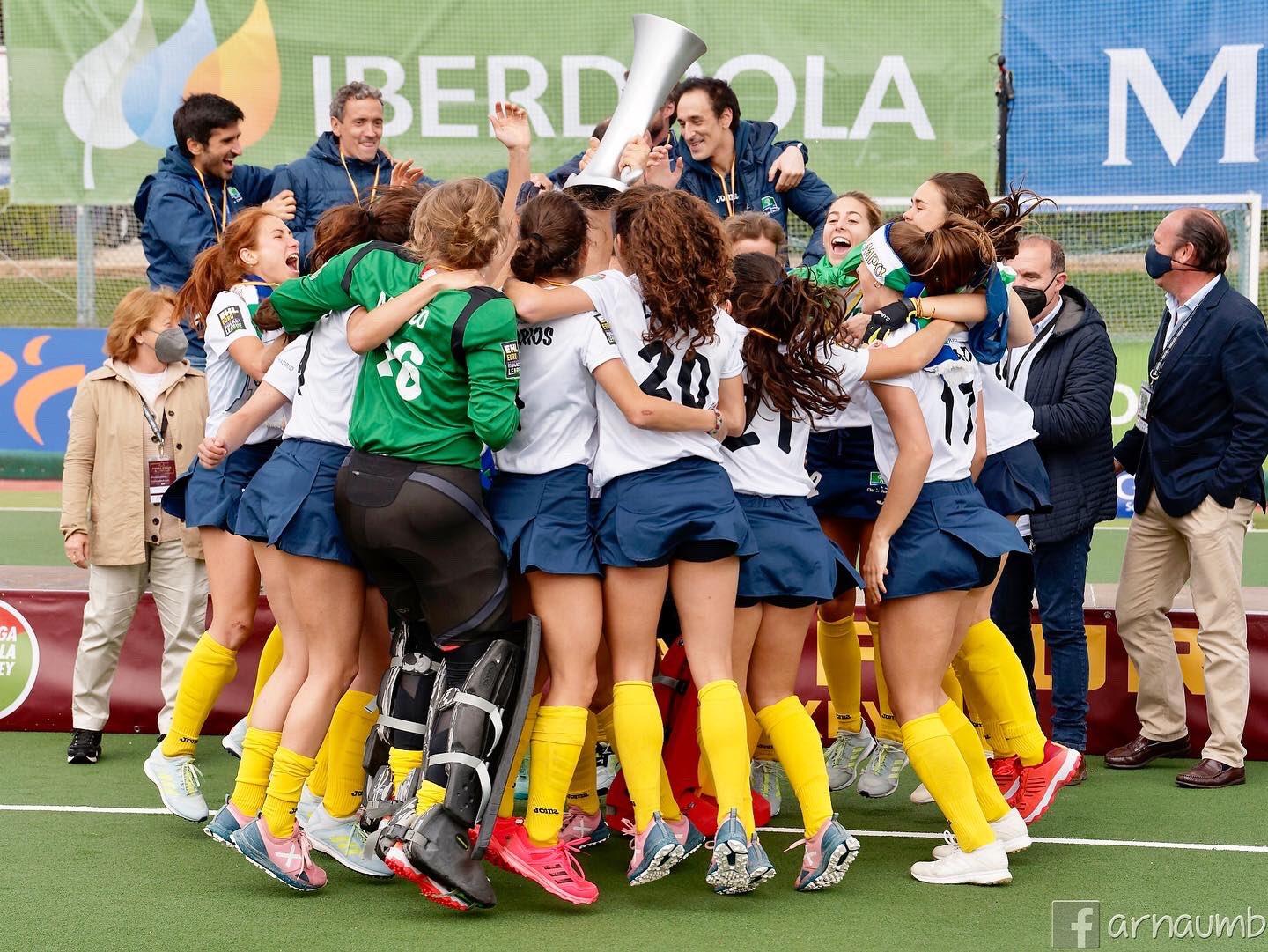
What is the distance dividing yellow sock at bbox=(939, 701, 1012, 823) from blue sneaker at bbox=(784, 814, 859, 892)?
432 millimetres

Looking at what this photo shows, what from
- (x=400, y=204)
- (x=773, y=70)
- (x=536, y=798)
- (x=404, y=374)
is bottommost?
(x=536, y=798)

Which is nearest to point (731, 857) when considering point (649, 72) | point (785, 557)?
point (785, 557)

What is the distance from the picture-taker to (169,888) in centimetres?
409

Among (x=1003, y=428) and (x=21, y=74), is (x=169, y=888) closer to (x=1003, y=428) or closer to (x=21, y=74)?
(x=1003, y=428)

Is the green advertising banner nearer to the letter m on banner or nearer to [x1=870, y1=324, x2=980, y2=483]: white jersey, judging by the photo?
the letter m on banner

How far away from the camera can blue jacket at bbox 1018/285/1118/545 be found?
5.33 m

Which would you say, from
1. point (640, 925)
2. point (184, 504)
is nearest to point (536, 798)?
Answer: point (640, 925)

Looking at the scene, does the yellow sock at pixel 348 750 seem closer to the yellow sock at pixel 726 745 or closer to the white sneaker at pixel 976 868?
the yellow sock at pixel 726 745

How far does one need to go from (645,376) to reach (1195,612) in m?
2.56

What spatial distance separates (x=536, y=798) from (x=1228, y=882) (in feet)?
6.11

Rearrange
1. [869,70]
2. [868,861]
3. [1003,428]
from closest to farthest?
[868,861], [1003,428], [869,70]

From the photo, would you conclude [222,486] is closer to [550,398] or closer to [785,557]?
[550,398]

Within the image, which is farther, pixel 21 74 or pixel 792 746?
pixel 21 74
